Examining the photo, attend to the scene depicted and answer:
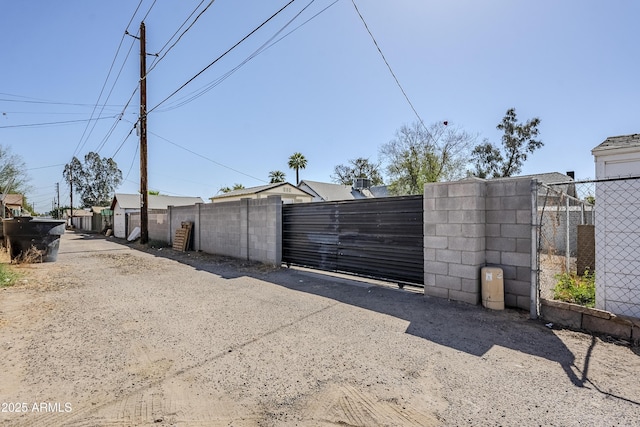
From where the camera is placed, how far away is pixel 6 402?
2301mm

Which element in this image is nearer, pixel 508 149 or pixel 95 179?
pixel 508 149

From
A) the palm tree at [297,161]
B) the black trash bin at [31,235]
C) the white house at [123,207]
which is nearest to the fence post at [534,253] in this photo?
the black trash bin at [31,235]

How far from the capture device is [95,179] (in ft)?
168

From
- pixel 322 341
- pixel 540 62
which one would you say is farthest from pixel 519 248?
pixel 540 62

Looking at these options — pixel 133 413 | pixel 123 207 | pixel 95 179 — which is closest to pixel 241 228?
pixel 133 413

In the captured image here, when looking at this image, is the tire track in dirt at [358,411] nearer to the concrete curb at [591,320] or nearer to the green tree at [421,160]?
the concrete curb at [591,320]

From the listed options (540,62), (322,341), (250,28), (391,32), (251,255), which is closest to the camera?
(322,341)

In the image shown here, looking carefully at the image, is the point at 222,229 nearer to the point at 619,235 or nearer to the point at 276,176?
the point at 619,235

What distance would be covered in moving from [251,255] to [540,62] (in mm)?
10060

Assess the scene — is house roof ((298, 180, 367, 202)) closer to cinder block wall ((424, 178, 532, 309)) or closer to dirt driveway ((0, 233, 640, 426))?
cinder block wall ((424, 178, 532, 309))

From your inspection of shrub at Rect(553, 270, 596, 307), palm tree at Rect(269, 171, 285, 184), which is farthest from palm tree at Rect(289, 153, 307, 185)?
shrub at Rect(553, 270, 596, 307)

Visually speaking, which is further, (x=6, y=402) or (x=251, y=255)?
(x=251, y=255)

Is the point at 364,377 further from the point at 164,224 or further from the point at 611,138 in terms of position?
the point at 164,224

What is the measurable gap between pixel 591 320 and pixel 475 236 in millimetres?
1611
